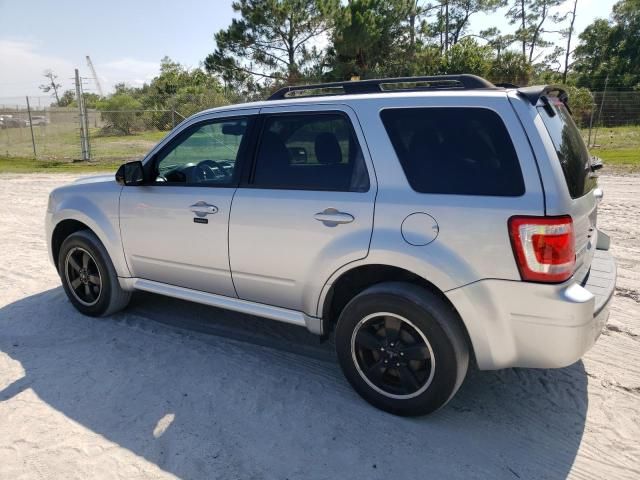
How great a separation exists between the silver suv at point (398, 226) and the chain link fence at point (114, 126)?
15.2 meters

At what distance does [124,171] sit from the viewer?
13.2 ft

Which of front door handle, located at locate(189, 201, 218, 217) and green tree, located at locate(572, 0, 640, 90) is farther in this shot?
green tree, located at locate(572, 0, 640, 90)

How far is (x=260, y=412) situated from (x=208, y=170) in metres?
1.95

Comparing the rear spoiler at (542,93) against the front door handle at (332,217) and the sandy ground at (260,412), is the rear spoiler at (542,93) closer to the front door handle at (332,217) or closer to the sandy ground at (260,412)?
the front door handle at (332,217)

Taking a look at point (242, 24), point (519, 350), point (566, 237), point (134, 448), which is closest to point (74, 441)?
point (134, 448)

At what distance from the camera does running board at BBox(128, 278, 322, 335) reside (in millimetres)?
3379

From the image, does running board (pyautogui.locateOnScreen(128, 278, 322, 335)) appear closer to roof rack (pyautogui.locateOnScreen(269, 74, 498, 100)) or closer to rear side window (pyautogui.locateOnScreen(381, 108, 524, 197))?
rear side window (pyautogui.locateOnScreen(381, 108, 524, 197))

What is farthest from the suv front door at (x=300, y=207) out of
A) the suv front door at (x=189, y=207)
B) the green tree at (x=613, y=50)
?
the green tree at (x=613, y=50)

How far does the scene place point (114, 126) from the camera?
96.9 ft

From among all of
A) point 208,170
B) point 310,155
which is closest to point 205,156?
point 208,170

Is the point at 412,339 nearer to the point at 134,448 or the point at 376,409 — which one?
the point at 376,409

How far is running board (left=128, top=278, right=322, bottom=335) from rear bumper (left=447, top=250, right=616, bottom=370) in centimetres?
107

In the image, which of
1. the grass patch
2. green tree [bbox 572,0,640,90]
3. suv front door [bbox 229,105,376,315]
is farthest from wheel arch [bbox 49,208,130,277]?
green tree [bbox 572,0,640,90]

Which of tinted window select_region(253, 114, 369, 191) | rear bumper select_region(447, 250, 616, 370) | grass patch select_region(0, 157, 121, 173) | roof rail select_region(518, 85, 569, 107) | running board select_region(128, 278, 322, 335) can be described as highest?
roof rail select_region(518, 85, 569, 107)
